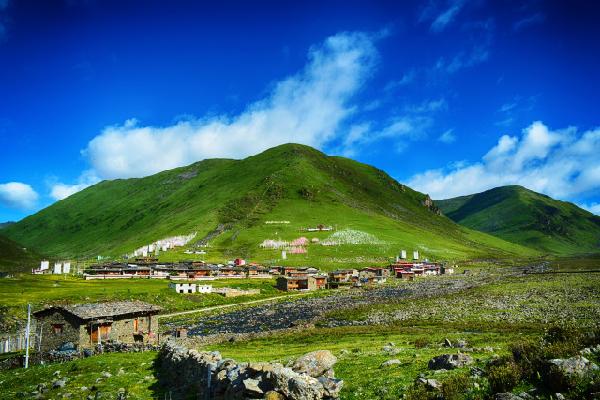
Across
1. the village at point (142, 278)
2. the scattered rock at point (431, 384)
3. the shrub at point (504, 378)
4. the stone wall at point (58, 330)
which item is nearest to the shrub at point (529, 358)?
the shrub at point (504, 378)

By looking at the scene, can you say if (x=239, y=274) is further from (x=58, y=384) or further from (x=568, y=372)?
(x=568, y=372)

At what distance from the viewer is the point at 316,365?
81.0 ft

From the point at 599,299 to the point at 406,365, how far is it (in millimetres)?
70830

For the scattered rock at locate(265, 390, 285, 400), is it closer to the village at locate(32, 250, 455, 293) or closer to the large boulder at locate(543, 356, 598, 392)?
the large boulder at locate(543, 356, 598, 392)

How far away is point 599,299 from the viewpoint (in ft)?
256

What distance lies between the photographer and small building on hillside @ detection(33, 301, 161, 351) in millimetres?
48469

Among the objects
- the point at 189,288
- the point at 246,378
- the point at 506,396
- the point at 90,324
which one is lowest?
the point at 506,396

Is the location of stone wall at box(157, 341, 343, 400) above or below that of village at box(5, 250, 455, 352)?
below

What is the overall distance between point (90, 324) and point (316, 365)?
34868 mm

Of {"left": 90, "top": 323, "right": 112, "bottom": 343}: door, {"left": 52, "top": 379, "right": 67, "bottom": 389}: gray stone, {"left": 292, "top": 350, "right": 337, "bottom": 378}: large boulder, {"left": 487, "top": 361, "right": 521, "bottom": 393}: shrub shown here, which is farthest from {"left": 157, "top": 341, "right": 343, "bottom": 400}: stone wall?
{"left": 90, "top": 323, "right": 112, "bottom": 343}: door

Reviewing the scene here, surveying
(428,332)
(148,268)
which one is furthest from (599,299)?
(148,268)

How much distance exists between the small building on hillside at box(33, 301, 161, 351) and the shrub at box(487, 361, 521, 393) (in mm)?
44804

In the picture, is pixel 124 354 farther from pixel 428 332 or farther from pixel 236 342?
pixel 428 332

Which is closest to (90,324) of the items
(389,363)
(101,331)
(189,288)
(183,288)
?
(101,331)
